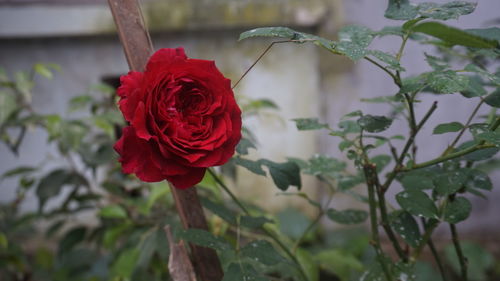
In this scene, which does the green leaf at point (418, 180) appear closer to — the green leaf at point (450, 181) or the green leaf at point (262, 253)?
the green leaf at point (450, 181)

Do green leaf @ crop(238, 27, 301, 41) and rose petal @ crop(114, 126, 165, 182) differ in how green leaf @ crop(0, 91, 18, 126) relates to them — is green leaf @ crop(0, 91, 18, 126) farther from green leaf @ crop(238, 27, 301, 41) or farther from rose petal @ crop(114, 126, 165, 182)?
green leaf @ crop(238, 27, 301, 41)

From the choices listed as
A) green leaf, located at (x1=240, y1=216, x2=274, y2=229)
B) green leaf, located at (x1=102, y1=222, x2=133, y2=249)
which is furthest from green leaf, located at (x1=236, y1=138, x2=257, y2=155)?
green leaf, located at (x1=102, y1=222, x2=133, y2=249)

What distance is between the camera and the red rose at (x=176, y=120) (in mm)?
551

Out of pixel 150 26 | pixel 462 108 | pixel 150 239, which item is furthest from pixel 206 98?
pixel 462 108

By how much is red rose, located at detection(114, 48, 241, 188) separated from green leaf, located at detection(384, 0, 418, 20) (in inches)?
9.8

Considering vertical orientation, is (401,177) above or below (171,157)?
below

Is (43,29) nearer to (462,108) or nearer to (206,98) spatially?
(206,98)

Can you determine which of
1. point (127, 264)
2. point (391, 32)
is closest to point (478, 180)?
point (391, 32)

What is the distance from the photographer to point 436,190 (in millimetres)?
705

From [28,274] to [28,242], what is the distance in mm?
805

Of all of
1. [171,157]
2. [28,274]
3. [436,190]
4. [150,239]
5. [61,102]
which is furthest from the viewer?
[61,102]

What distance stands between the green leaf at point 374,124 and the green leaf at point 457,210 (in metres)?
0.17

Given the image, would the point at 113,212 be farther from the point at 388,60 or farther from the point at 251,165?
the point at 388,60

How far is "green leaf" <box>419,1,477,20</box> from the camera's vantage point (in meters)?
0.58
